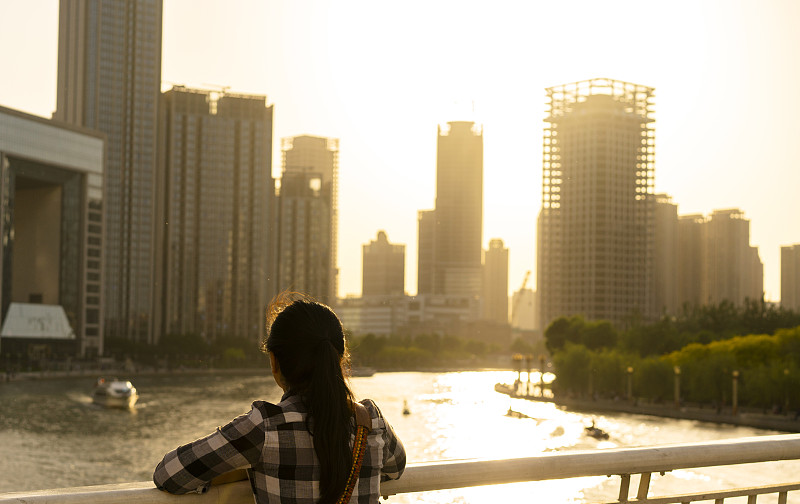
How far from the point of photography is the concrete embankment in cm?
4988

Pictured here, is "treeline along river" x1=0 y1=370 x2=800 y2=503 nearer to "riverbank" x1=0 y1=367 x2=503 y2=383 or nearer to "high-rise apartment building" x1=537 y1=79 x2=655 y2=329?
"riverbank" x1=0 y1=367 x2=503 y2=383

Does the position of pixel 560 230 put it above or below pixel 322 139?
below

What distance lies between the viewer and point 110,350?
101625 millimetres

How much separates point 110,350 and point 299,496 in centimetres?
10374

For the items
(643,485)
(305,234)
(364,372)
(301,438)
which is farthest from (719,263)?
(301,438)

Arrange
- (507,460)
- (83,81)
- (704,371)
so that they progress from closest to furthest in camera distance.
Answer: (507,460) → (704,371) → (83,81)

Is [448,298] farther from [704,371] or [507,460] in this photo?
[507,460]

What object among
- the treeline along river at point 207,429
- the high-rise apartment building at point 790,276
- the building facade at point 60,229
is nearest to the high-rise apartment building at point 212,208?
the building facade at point 60,229

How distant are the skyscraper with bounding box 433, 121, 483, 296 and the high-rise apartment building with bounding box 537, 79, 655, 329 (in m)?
61.8

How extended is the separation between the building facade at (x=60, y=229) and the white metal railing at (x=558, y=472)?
86.8 meters

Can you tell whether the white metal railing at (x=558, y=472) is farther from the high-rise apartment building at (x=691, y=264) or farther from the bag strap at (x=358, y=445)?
the high-rise apartment building at (x=691, y=264)

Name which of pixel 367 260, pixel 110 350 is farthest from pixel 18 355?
pixel 367 260

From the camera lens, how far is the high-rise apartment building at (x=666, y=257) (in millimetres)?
122875

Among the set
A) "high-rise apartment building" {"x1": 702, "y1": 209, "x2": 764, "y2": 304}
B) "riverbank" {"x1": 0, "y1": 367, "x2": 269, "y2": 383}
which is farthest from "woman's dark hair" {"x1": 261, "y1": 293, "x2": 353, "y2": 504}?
"high-rise apartment building" {"x1": 702, "y1": 209, "x2": 764, "y2": 304}
